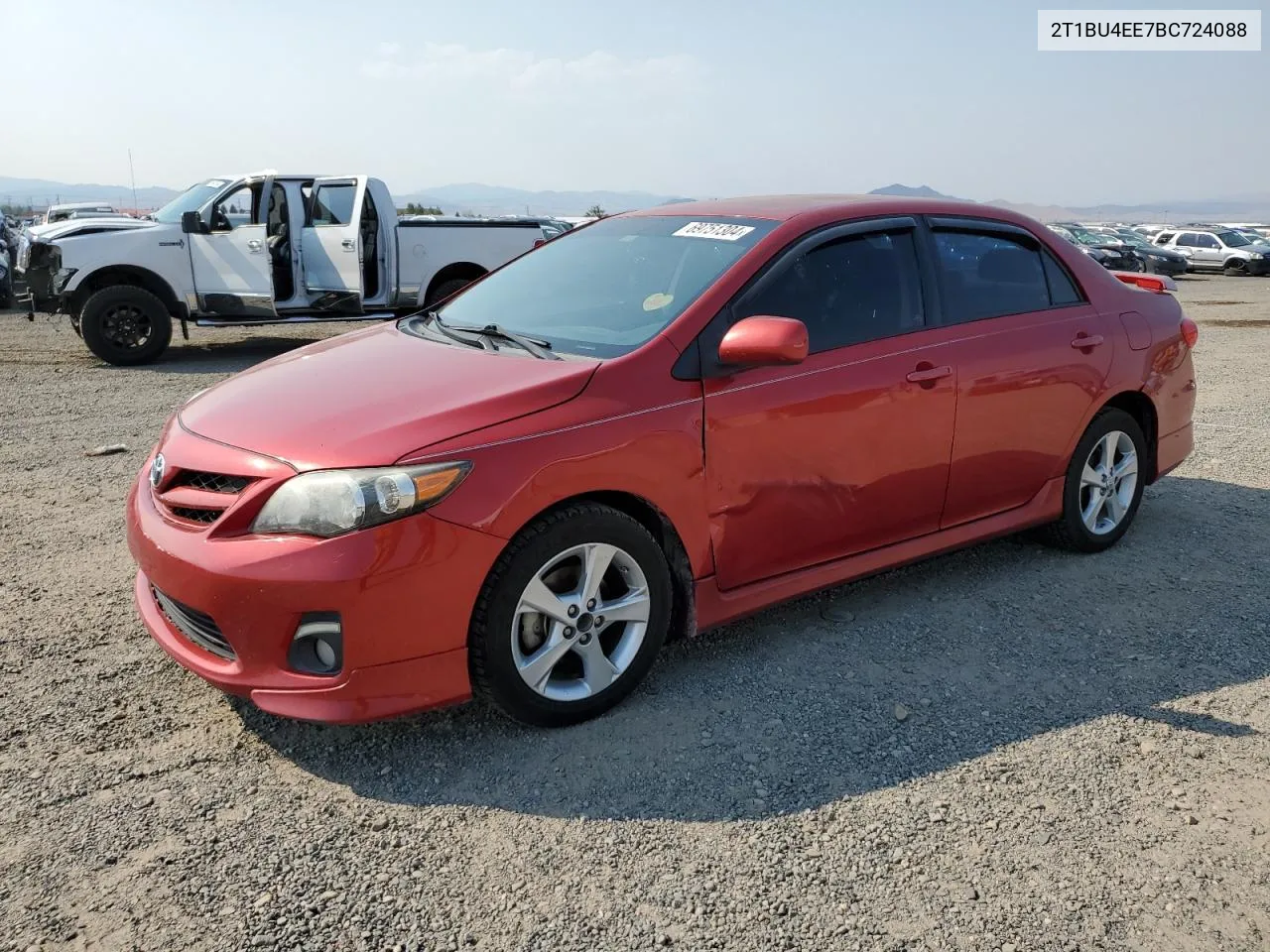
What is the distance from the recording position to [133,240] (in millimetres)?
10602

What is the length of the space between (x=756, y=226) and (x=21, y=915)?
3098mm

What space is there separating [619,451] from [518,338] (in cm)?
76

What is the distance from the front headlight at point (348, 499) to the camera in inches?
110

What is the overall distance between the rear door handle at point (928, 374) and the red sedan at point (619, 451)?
0.02 metres

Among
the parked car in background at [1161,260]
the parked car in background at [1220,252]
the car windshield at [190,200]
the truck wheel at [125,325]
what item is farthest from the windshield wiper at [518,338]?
the parked car in background at [1220,252]

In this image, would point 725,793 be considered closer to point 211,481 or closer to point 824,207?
point 211,481

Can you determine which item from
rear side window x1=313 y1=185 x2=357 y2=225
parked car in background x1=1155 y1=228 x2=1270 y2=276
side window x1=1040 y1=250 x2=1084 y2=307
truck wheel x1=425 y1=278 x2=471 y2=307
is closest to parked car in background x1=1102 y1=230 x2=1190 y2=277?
parked car in background x1=1155 y1=228 x2=1270 y2=276

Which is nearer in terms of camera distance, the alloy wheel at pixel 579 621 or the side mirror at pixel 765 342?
the alloy wheel at pixel 579 621

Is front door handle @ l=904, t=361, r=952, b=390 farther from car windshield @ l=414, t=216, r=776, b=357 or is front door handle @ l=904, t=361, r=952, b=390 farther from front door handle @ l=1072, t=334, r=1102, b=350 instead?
front door handle @ l=1072, t=334, r=1102, b=350

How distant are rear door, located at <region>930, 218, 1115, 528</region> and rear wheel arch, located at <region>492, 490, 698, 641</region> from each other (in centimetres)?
132

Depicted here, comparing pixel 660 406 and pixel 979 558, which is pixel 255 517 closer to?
pixel 660 406

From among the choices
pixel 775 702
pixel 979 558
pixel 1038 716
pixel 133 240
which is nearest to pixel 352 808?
pixel 775 702

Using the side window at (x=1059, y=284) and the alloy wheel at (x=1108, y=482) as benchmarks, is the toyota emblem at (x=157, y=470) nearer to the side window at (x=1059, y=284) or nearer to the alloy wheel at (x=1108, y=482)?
the side window at (x=1059, y=284)

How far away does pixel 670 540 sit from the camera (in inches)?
133
